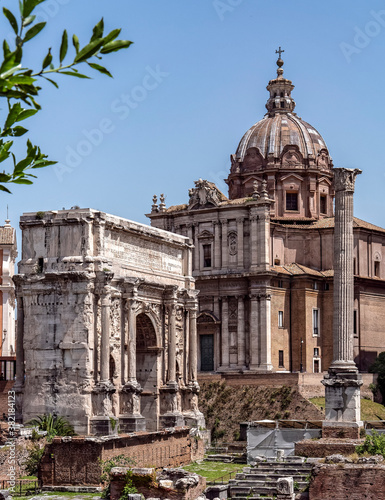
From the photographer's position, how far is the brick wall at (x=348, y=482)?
106 feet

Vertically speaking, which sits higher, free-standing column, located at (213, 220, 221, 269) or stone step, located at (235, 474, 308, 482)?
free-standing column, located at (213, 220, 221, 269)

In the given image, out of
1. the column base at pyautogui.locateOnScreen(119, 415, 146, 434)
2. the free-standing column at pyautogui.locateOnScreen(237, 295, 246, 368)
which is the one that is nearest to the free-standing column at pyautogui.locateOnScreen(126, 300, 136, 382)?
the column base at pyautogui.locateOnScreen(119, 415, 146, 434)

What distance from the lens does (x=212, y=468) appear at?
47.9 metres

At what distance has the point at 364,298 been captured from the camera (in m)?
69.9

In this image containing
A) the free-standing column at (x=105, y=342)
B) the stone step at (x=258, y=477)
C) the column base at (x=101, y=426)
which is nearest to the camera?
the stone step at (x=258, y=477)

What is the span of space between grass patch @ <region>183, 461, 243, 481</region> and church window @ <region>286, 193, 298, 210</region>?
2967 cm

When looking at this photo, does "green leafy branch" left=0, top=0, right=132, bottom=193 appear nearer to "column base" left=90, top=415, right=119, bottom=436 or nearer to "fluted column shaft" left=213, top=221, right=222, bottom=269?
"column base" left=90, top=415, right=119, bottom=436

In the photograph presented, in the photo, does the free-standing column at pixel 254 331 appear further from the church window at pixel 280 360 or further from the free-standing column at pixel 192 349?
the free-standing column at pixel 192 349

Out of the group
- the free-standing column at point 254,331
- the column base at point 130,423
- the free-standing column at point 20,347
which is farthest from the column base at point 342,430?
the free-standing column at point 254,331

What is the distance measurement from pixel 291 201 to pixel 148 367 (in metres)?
Result: 26.9

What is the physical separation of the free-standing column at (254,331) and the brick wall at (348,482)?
1362 inches

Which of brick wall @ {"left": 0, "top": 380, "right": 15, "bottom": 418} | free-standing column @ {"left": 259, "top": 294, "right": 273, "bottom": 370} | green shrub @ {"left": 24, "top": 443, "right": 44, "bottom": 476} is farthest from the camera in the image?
free-standing column @ {"left": 259, "top": 294, "right": 273, "bottom": 370}

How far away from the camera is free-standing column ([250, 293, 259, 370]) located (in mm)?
67562

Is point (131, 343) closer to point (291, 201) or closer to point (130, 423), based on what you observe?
point (130, 423)
